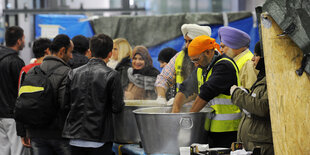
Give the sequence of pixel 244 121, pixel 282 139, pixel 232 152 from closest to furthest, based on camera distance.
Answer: pixel 282 139
pixel 232 152
pixel 244 121

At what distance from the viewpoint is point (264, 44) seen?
259 centimetres

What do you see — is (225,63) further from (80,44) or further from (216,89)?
(80,44)

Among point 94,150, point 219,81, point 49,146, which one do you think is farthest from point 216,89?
point 49,146

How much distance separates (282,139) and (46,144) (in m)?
2.23

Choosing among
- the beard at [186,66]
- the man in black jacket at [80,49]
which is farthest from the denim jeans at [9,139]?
the beard at [186,66]

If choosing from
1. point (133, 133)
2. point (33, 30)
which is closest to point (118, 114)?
point (133, 133)

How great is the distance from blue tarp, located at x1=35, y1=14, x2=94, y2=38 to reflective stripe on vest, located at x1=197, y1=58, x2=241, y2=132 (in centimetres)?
425

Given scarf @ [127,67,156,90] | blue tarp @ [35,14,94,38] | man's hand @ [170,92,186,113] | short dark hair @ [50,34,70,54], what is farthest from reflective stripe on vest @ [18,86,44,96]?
blue tarp @ [35,14,94,38]

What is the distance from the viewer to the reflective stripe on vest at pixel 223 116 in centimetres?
335

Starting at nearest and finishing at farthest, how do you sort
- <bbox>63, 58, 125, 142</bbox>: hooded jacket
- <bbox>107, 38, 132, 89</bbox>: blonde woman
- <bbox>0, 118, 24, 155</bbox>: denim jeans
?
<bbox>63, 58, 125, 142</bbox>: hooded jacket
<bbox>0, 118, 24, 155</bbox>: denim jeans
<bbox>107, 38, 132, 89</bbox>: blonde woman

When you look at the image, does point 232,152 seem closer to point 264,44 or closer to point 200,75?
point 264,44

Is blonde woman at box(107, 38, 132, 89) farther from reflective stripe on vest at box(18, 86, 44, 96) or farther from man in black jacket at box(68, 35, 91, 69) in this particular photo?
reflective stripe on vest at box(18, 86, 44, 96)

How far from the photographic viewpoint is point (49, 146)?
13.0ft

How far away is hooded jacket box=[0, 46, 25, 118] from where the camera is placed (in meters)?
5.09
